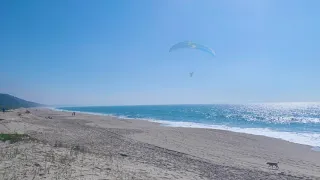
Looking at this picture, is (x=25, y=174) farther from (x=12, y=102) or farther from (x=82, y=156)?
(x=12, y=102)

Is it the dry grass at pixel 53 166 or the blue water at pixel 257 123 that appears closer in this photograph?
the dry grass at pixel 53 166

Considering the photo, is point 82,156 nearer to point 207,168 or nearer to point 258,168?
point 207,168

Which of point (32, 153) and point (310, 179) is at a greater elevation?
point (32, 153)

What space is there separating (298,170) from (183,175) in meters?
6.64

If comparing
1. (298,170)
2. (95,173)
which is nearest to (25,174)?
(95,173)

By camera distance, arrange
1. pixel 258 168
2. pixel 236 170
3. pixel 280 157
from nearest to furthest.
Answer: pixel 236 170 < pixel 258 168 < pixel 280 157

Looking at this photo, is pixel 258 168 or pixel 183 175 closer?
pixel 183 175

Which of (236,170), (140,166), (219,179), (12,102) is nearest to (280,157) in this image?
(236,170)

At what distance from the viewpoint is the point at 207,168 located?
11797mm

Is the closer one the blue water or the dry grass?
the dry grass

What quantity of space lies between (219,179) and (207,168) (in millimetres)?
1931

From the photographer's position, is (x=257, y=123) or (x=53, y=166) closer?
(x=53, y=166)

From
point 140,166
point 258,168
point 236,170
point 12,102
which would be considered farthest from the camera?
point 12,102

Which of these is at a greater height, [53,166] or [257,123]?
[53,166]
